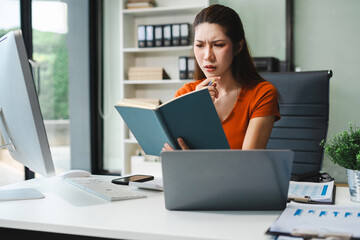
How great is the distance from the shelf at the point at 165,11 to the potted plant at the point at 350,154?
2870 mm

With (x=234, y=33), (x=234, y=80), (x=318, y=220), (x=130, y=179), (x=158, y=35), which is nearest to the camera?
(x=318, y=220)

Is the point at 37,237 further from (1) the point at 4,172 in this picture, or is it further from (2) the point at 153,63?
(2) the point at 153,63

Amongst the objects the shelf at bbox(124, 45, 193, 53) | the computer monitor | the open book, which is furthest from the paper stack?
the computer monitor

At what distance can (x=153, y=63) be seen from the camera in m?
4.36

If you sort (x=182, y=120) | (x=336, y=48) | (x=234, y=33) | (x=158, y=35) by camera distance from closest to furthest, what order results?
(x=182, y=120) < (x=234, y=33) < (x=336, y=48) < (x=158, y=35)

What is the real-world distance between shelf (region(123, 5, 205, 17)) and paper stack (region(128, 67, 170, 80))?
55 cm

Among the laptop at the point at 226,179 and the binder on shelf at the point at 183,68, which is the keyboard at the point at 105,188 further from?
the binder on shelf at the point at 183,68

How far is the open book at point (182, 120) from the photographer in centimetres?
120

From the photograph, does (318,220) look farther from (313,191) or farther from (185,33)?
(185,33)

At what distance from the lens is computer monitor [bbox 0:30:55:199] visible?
3.49ft

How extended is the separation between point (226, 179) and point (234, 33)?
0.86 metres

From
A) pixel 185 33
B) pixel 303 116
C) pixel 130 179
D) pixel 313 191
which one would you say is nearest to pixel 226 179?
pixel 313 191

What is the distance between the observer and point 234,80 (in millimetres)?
1829

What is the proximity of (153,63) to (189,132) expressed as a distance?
317 cm
